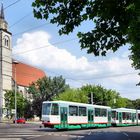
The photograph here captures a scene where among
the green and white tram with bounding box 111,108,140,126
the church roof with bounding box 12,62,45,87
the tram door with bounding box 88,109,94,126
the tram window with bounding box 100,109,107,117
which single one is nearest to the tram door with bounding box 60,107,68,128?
the tram door with bounding box 88,109,94,126

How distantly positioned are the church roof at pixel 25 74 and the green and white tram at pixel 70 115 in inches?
3863

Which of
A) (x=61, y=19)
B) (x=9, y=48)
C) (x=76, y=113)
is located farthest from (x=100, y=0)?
(x=9, y=48)

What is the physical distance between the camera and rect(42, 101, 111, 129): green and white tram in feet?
148

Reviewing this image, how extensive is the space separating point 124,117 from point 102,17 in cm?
5843

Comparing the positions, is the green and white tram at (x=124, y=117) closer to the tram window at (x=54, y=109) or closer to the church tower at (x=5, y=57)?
the tram window at (x=54, y=109)

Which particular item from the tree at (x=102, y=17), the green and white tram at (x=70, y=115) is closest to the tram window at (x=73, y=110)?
the green and white tram at (x=70, y=115)

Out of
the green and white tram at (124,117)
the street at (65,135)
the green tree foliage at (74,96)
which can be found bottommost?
the street at (65,135)

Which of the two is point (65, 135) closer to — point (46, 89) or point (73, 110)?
point (73, 110)

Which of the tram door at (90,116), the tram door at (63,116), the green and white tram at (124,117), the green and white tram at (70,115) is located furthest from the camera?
the green and white tram at (124,117)

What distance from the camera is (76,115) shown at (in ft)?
162

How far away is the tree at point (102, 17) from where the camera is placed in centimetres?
1291

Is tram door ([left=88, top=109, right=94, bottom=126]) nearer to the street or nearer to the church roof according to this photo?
the street

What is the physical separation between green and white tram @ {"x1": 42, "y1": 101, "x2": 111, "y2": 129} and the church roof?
9811 cm

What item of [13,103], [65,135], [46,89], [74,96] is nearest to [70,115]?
[65,135]
